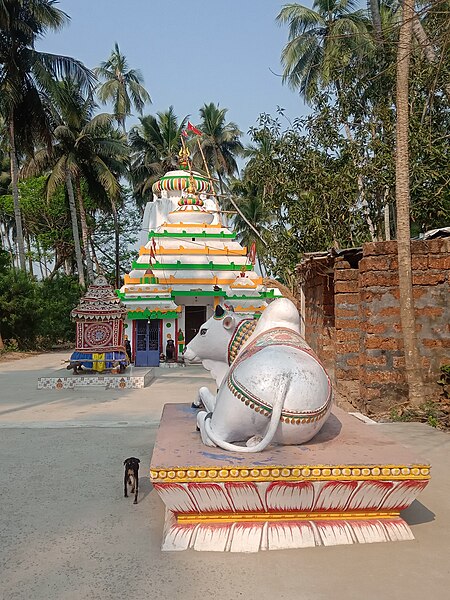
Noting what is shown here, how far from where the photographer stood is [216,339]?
4930 millimetres

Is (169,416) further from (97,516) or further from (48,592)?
(48,592)

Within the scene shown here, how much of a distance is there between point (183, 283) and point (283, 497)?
49.8ft

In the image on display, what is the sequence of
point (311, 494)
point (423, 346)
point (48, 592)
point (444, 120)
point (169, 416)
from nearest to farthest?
point (48, 592) → point (311, 494) → point (169, 416) → point (423, 346) → point (444, 120)

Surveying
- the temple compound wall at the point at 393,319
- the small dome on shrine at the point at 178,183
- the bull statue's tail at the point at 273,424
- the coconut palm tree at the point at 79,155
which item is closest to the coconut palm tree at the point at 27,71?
the coconut palm tree at the point at 79,155

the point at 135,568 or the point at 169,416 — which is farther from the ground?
the point at 169,416

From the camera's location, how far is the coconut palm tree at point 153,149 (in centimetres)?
3556

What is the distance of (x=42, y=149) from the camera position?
26766 millimetres

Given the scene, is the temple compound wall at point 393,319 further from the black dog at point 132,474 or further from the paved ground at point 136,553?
the black dog at point 132,474

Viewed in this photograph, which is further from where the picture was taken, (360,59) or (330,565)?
(360,59)

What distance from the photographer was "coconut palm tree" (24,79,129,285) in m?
25.7

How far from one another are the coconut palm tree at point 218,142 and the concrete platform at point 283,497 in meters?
34.6

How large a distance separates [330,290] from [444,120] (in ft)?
21.9

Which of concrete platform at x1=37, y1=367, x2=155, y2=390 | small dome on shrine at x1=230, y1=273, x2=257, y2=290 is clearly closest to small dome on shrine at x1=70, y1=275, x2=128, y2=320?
concrete platform at x1=37, y1=367, x2=155, y2=390

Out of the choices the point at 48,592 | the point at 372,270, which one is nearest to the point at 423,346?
the point at 372,270
